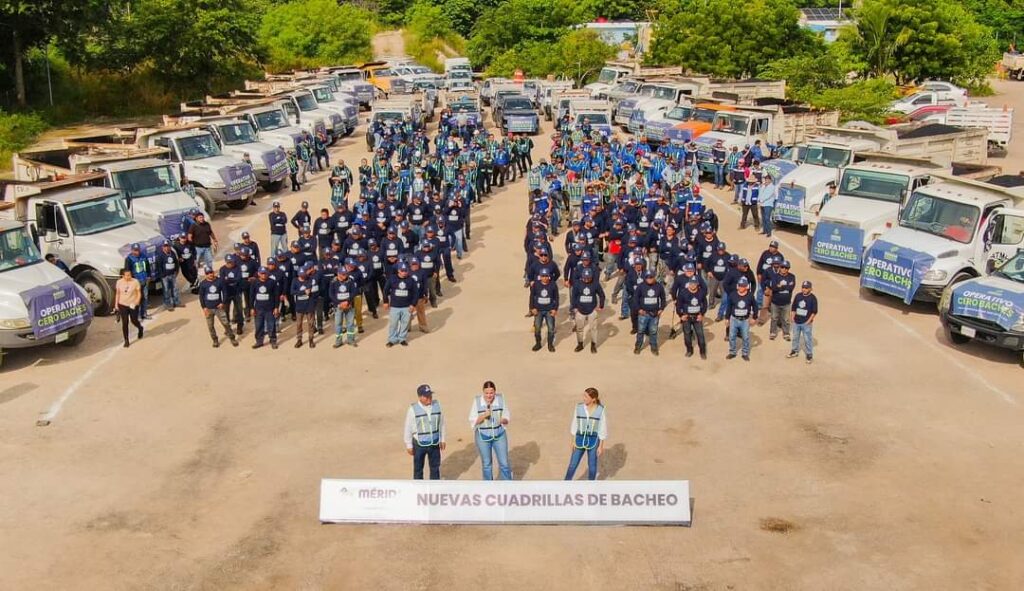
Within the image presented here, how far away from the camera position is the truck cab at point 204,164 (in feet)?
87.8

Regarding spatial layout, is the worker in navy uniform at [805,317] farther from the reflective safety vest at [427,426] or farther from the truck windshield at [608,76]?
the truck windshield at [608,76]

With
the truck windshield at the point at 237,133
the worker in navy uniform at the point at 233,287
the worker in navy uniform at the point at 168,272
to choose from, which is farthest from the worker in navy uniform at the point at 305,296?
the truck windshield at the point at 237,133

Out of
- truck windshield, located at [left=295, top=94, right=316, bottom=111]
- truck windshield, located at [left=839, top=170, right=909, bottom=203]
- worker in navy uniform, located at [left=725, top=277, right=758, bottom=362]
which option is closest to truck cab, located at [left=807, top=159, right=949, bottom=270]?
truck windshield, located at [left=839, top=170, right=909, bottom=203]

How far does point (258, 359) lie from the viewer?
56.0ft

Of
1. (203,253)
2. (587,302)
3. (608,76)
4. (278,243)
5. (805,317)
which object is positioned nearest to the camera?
(805,317)

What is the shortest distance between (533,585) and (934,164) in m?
16.6

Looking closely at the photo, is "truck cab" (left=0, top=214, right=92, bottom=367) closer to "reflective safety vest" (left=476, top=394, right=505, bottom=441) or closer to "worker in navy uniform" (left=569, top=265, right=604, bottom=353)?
"worker in navy uniform" (left=569, top=265, right=604, bottom=353)

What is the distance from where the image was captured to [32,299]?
16469 millimetres

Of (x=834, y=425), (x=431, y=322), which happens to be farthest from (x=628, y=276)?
(x=834, y=425)

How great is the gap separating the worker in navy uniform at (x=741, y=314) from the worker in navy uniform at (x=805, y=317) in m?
0.70

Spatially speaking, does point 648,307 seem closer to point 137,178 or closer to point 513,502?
point 513,502

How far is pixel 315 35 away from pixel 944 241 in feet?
177

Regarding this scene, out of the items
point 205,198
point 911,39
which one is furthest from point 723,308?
point 911,39

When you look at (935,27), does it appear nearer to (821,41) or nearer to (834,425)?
(821,41)
